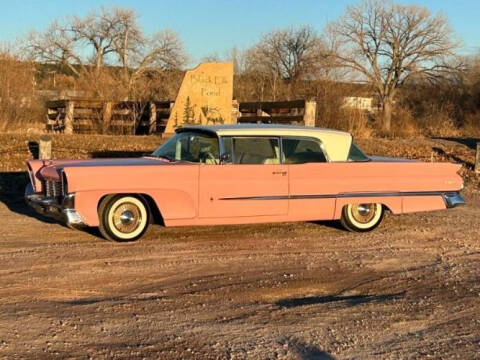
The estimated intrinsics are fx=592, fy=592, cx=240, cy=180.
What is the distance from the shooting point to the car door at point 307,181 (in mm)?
7527

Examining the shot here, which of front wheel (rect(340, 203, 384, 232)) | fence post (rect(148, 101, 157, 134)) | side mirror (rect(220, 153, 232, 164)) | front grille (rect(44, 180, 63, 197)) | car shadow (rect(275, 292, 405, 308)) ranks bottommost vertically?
car shadow (rect(275, 292, 405, 308))

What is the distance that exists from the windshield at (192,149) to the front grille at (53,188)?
1.39 m

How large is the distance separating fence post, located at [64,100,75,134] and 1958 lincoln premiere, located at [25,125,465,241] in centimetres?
1096

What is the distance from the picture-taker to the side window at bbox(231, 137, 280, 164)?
7457 millimetres

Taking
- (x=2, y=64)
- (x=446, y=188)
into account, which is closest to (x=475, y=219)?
(x=446, y=188)

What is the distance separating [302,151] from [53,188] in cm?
316

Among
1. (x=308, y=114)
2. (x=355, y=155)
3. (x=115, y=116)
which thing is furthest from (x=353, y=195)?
(x=115, y=116)

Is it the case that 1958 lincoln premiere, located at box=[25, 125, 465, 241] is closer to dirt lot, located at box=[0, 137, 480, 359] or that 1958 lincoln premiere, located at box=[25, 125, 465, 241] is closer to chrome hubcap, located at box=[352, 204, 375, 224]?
chrome hubcap, located at box=[352, 204, 375, 224]

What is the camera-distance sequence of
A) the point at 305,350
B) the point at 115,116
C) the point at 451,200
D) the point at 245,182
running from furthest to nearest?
the point at 115,116
the point at 451,200
the point at 245,182
the point at 305,350

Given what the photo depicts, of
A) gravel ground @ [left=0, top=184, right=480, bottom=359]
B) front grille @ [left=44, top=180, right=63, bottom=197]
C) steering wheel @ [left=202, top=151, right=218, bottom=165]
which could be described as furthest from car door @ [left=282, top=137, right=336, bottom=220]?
front grille @ [left=44, top=180, right=63, bottom=197]

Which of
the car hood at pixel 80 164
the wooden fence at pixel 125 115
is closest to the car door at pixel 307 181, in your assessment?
the car hood at pixel 80 164

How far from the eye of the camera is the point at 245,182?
24.0ft

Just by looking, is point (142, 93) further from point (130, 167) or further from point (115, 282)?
point (115, 282)

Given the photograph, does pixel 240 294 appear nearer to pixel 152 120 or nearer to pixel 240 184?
pixel 240 184
